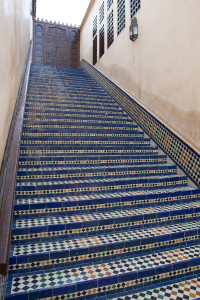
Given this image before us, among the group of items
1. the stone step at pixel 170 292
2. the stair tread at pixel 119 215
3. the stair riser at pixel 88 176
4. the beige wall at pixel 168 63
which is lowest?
the stone step at pixel 170 292

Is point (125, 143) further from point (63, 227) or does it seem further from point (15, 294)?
point (15, 294)

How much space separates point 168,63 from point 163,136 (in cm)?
149

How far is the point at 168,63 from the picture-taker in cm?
492

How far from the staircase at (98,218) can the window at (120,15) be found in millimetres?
3601

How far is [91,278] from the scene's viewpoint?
7.52 ft

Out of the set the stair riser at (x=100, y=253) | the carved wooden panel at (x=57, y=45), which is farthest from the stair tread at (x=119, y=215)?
the carved wooden panel at (x=57, y=45)

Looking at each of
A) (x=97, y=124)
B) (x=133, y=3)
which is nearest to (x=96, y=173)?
(x=97, y=124)

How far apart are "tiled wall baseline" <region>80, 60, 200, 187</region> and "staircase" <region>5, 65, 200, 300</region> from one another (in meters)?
0.19

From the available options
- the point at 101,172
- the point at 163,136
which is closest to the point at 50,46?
the point at 163,136

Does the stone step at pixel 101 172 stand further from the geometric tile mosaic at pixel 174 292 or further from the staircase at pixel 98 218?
the geometric tile mosaic at pixel 174 292

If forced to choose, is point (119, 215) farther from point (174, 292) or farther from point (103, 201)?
point (174, 292)

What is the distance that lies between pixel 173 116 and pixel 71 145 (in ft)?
6.93

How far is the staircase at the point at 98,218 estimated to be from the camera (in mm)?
2336

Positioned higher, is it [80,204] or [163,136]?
[163,136]
